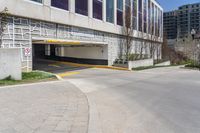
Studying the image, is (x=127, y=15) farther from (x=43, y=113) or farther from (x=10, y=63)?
(x=43, y=113)

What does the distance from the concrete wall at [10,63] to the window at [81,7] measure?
1078cm

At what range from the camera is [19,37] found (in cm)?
1678

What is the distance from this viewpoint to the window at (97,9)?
26688 mm

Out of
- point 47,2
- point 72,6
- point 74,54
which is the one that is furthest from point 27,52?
point 74,54

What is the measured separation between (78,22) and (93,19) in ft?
11.1

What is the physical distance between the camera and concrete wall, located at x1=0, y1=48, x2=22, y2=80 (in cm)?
1363

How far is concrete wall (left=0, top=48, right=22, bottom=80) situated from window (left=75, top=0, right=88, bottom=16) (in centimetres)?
1078

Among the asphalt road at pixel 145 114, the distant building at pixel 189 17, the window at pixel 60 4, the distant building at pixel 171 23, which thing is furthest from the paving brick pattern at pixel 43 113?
the distant building at pixel 171 23

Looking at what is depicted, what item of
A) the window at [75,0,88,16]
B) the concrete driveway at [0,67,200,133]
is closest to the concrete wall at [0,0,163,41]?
the window at [75,0,88,16]

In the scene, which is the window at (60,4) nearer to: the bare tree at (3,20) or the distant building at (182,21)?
the bare tree at (3,20)

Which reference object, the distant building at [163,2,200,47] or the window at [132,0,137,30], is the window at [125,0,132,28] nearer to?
the window at [132,0,137,30]

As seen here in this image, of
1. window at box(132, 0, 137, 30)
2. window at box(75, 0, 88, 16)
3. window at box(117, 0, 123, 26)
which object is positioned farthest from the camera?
window at box(132, 0, 137, 30)

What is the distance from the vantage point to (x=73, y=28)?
75.1 feet

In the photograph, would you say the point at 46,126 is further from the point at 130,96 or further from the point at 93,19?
the point at 93,19
